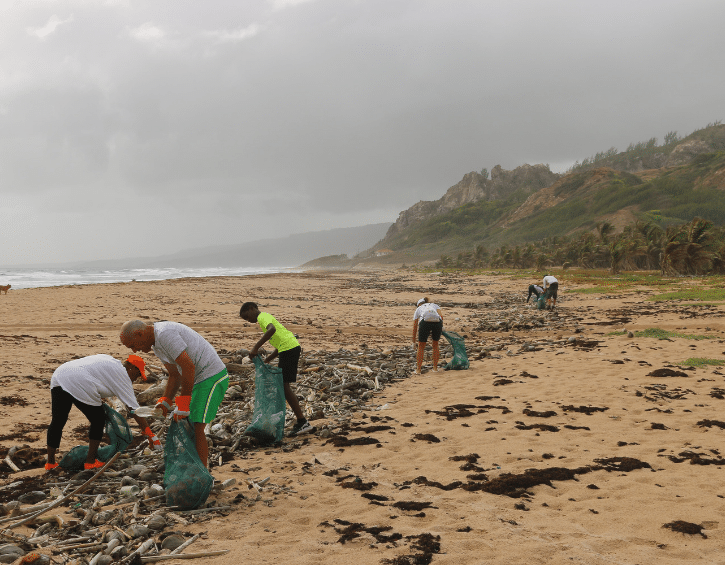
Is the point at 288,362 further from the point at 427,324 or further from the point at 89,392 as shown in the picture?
the point at 427,324

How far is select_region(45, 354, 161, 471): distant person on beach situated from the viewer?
14.6ft

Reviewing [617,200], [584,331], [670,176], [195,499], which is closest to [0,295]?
[195,499]

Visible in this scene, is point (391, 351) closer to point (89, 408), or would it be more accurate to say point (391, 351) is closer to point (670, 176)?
point (89, 408)

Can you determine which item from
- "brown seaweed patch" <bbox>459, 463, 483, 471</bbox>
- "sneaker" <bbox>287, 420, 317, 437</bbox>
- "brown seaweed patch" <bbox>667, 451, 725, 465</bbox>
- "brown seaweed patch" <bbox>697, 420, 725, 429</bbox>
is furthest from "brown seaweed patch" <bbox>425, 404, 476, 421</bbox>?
"brown seaweed patch" <bbox>697, 420, 725, 429</bbox>

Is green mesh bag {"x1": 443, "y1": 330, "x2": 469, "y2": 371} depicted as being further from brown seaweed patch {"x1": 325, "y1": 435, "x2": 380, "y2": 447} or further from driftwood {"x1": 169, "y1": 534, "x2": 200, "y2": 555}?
driftwood {"x1": 169, "y1": 534, "x2": 200, "y2": 555}

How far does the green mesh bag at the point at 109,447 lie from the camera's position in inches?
184

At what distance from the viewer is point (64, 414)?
4609mm

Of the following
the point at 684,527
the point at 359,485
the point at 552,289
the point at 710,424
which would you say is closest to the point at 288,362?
the point at 359,485

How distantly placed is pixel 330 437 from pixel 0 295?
82.8ft

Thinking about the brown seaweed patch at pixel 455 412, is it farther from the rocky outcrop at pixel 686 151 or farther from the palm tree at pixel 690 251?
the rocky outcrop at pixel 686 151

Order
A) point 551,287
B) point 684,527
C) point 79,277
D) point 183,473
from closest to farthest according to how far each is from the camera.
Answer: point 684,527
point 183,473
point 551,287
point 79,277

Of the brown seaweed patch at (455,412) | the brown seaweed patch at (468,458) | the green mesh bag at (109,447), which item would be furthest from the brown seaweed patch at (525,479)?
the green mesh bag at (109,447)

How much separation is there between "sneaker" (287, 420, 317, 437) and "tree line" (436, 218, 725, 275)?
38794 mm

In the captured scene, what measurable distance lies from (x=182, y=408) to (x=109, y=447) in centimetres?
173
